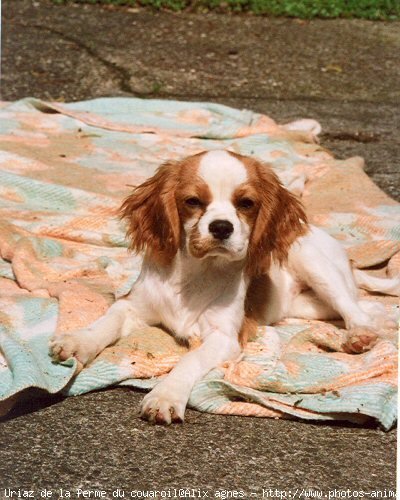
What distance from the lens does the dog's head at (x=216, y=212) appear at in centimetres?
436

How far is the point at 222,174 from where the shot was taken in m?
4.44

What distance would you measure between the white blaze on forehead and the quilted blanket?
2.39 feet

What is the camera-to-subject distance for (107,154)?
7.30 m

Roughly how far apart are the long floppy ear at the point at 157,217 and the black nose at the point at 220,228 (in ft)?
1.15

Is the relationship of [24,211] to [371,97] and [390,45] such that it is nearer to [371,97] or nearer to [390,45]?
[371,97]

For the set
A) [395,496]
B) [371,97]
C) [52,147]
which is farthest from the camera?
[371,97]

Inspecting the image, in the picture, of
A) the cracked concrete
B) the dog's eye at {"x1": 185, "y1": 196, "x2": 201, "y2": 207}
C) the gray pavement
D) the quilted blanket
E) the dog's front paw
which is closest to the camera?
the gray pavement

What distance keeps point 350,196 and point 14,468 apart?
3763mm

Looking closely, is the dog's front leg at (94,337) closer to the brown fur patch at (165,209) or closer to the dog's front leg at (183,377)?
the brown fur patch at (165,209)

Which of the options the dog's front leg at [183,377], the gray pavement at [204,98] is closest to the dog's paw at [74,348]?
the gray pavement at [204,98]

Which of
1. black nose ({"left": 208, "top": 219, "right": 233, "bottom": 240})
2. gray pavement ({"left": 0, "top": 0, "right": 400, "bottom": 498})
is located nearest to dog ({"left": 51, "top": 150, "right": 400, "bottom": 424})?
black nose ({"left": 208, "top": 219, "right": 233, "bottom": 240})

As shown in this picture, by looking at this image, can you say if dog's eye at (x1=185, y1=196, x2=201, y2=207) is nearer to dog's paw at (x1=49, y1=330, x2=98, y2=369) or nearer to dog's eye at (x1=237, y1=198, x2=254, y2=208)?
dog's eye at (x1=237, y1=198, x2=254, y2=208)

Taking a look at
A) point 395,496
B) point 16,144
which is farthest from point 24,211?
point 395,496

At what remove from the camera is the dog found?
438 centimetres
